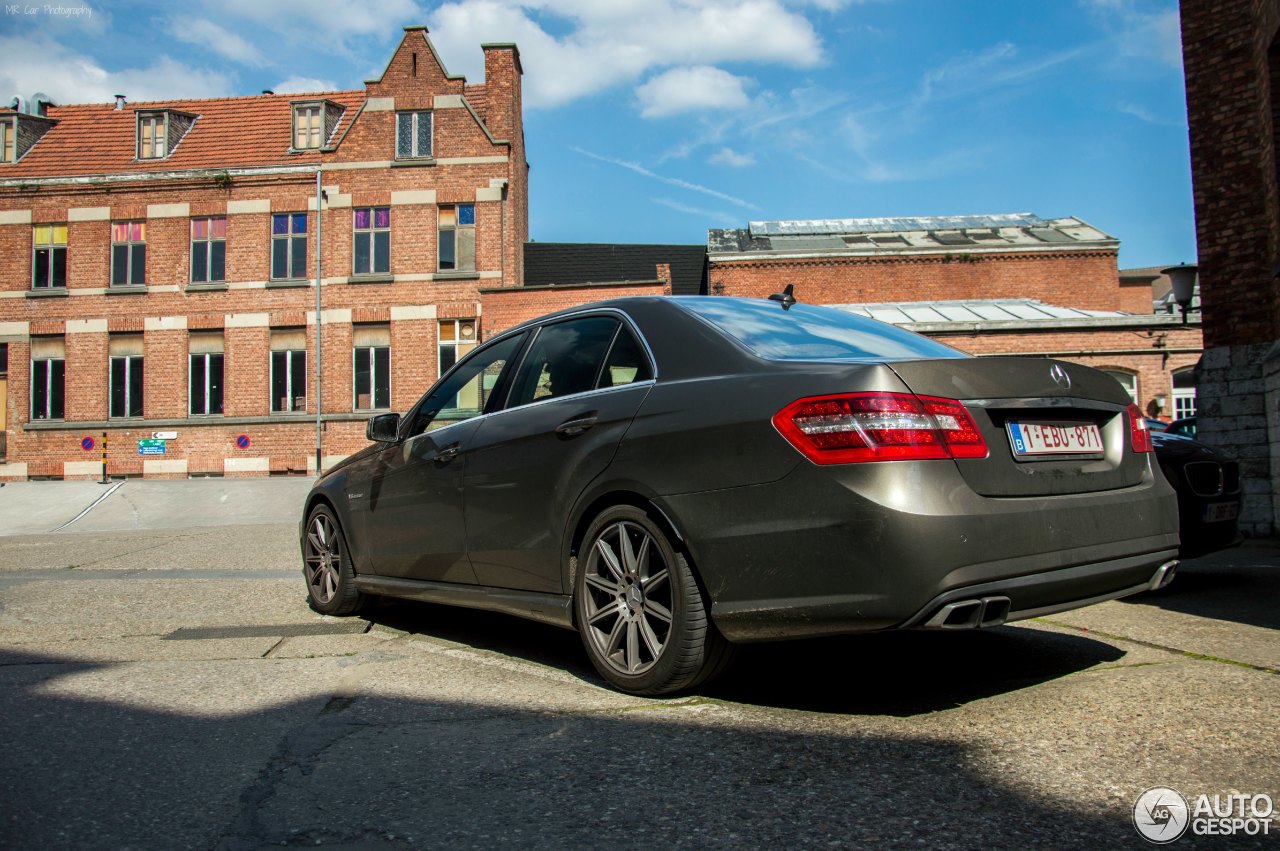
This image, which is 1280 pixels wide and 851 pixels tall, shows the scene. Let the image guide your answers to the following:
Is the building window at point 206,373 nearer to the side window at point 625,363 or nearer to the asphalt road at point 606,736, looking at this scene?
the asphalt road at point 606,736

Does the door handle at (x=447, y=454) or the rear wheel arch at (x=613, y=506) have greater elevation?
the door handle at (x=447, y=454)

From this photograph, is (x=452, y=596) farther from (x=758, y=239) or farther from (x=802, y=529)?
(x=758, y=239)

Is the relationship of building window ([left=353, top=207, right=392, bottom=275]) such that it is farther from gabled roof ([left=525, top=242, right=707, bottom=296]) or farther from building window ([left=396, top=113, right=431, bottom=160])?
gabled roof ([left=525, top=242, right=707, bottom=296])

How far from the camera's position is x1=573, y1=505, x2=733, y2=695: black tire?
321cm

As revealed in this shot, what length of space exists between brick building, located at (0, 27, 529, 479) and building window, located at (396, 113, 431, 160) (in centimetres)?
4

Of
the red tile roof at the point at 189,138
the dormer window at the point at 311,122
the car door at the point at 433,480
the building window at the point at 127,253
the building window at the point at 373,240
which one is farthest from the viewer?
the dormer window at the point at 311,122

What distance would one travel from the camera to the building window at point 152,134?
97.7 ft

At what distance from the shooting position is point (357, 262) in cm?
2802

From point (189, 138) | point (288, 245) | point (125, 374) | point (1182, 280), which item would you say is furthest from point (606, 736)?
point (189, 138)

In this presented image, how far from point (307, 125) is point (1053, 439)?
3051cm

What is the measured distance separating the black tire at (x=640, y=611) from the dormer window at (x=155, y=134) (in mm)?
31285

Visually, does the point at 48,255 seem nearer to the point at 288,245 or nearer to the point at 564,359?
the point at 288,245

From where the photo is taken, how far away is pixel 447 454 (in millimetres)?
4543

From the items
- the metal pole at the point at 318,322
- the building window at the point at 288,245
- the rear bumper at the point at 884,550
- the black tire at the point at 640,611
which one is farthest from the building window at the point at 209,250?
the rear bumper at the point at 884,550
